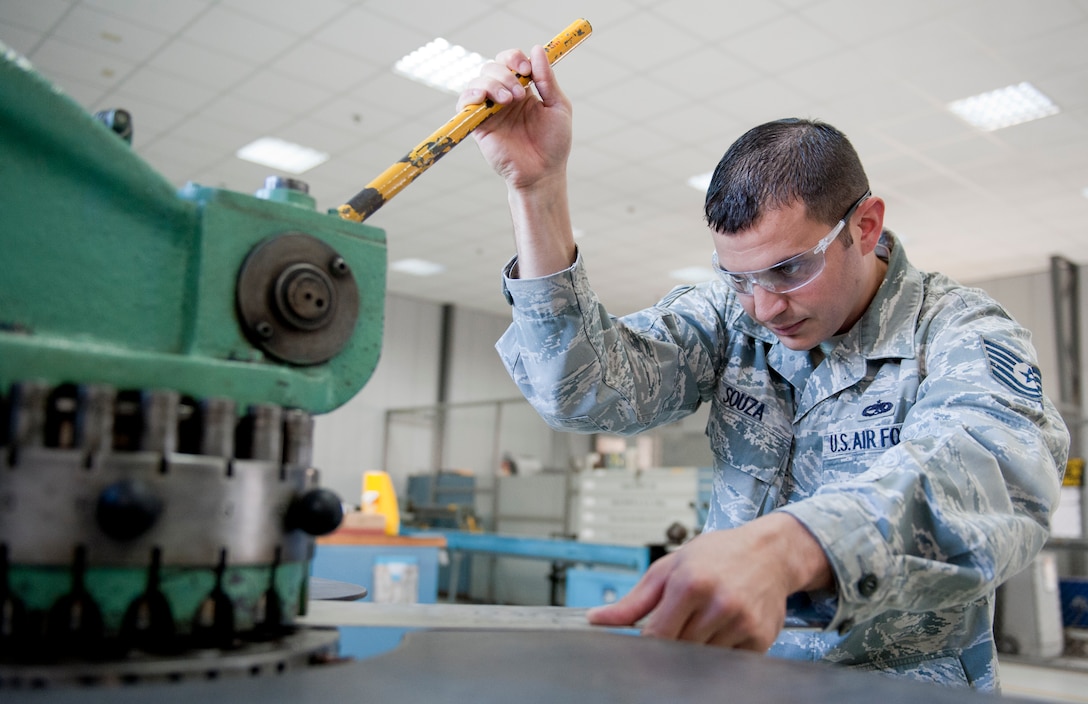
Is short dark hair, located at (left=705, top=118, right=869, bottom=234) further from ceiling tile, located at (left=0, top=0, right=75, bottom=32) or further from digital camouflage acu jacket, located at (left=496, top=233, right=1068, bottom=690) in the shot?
ceiling tile, located at (left=0, top=0, right=75, bottom=32)

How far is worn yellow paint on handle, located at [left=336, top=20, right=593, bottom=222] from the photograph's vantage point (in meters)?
0.88

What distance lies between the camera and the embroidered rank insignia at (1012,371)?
3.43 feet

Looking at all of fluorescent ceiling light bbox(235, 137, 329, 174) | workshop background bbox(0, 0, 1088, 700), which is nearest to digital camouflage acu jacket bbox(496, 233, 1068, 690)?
workshop background bbox(0, 0, 1088, 700)

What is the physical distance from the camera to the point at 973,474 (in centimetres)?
89

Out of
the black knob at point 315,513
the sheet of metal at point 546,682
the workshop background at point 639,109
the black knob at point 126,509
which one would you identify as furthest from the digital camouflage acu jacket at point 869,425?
the workshop background at point 639,109

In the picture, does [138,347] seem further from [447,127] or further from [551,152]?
[551,152]

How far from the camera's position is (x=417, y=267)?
10570mm

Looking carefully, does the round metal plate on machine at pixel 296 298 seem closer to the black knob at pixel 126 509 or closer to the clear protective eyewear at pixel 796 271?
the black knob at pixel 126 509

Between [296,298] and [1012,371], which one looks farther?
[1012,371]

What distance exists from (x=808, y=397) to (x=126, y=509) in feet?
3.35

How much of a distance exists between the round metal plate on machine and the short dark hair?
725 mm

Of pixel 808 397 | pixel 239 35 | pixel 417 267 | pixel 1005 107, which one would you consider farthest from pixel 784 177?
pixel 417 267

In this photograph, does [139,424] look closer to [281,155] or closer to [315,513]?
[315,513]

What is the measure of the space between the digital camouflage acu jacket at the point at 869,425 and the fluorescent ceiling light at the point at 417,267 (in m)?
8.94
